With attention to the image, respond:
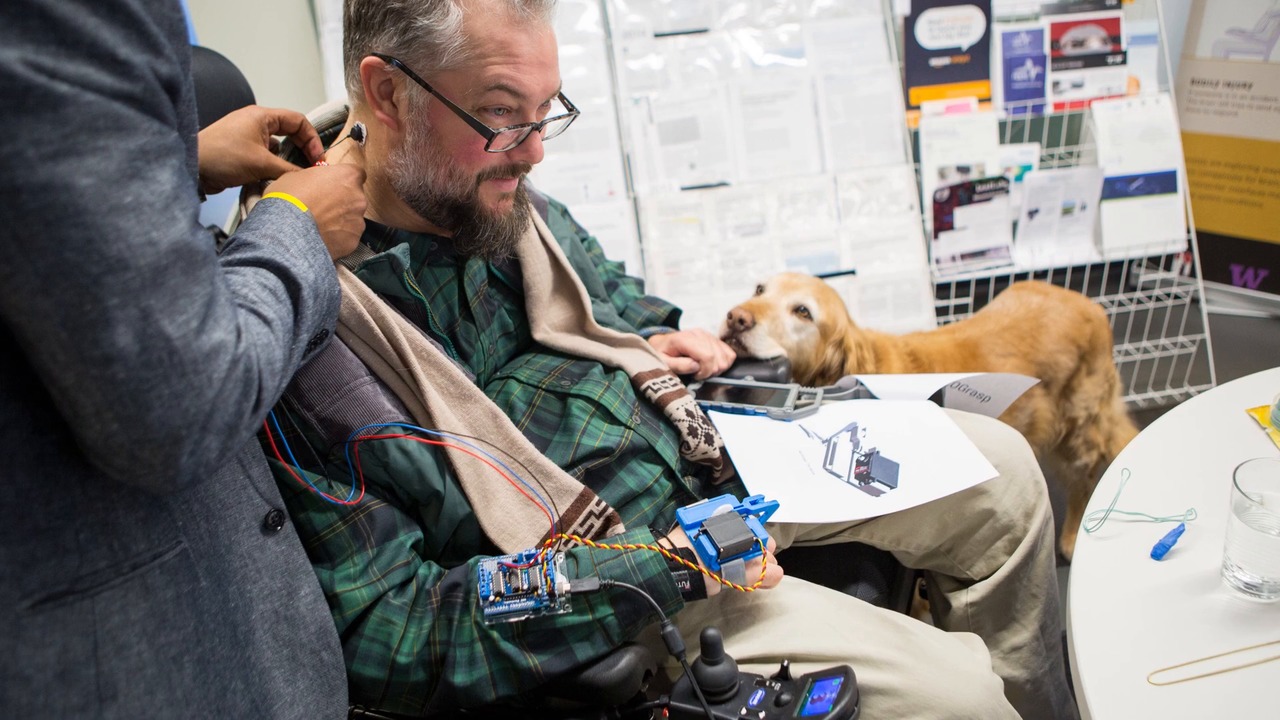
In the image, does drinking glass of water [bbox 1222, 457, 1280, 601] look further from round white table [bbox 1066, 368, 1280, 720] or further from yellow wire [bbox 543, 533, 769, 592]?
yellow wire [bbox 543, 533, 769, 592]

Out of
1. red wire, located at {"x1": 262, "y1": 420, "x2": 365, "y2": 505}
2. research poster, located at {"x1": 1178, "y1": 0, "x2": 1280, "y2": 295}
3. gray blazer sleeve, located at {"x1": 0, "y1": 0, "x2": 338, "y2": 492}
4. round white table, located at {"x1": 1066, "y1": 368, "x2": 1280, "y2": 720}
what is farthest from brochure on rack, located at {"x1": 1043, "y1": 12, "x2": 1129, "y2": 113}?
gray blazer sleeve, located at {"x1": 0, "y1": 0, "x2": 338, "y2": 492}

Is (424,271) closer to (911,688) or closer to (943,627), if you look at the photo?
(911,688)

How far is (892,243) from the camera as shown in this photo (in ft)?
8.59

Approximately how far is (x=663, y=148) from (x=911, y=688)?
6.19 feet

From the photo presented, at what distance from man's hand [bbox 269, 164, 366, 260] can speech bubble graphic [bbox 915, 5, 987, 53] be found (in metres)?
2.20

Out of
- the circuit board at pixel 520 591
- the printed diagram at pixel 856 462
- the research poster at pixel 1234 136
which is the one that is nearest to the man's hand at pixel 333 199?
the circuit board at pixel 520 591

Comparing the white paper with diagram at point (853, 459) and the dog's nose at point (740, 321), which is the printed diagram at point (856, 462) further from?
the dog's nose at point (740, 321)

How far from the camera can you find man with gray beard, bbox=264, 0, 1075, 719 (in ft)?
3.33

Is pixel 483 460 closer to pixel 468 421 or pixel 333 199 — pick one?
pixel 468 421

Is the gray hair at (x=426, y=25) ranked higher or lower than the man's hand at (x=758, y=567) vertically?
higher

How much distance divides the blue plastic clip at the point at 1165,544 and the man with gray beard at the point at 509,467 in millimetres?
278

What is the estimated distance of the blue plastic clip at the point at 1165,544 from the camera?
36.8 inches

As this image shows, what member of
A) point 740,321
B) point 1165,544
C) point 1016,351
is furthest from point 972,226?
point 1165,544

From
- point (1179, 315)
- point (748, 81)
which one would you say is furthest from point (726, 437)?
point (1179, 315)
